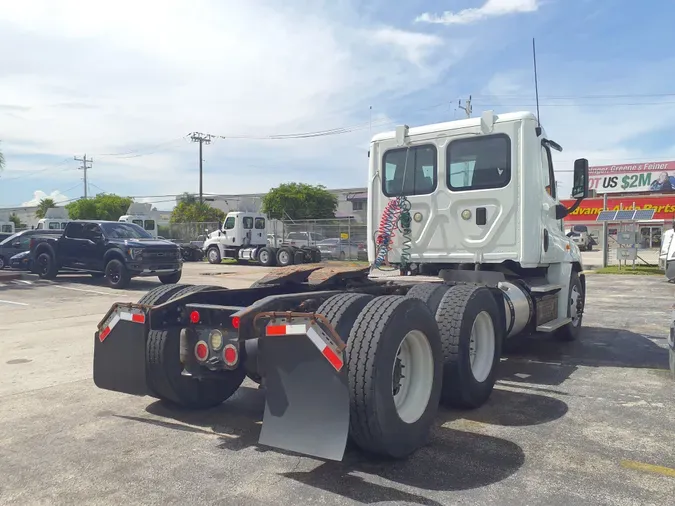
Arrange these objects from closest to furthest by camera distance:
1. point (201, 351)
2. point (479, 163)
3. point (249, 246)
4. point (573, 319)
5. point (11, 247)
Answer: point (201, 351)
point (479, 163)
point (573, 319)
point (11, 247)
point (249, 246)

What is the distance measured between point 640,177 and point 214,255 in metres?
41.3

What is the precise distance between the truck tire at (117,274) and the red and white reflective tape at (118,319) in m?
12.1

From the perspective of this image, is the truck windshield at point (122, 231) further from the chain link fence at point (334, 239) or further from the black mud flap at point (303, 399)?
the black mud flap at point (303, 399)

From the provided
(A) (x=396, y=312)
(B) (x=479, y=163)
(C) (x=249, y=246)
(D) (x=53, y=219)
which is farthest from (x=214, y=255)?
(A) (x=396, y=312)

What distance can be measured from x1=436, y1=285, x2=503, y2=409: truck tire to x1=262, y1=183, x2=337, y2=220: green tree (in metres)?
44.6

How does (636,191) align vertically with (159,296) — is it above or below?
above

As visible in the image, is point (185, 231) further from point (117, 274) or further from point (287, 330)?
point (287, 330)

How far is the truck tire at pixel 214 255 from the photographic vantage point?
98.9ft

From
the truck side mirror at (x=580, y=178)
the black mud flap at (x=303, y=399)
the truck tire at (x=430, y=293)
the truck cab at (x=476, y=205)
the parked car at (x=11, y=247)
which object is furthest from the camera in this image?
the parked car at (x=11, y=247)

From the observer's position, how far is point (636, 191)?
5212 centimetres

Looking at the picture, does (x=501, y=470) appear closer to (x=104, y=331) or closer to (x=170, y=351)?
(x=170, y=351)

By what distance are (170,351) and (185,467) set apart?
3.11ft

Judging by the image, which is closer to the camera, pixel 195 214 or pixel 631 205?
pixel 631 205

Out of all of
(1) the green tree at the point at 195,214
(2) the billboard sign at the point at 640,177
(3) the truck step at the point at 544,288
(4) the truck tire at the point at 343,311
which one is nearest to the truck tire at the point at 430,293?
(4) the truck tire at the point at 343,311
